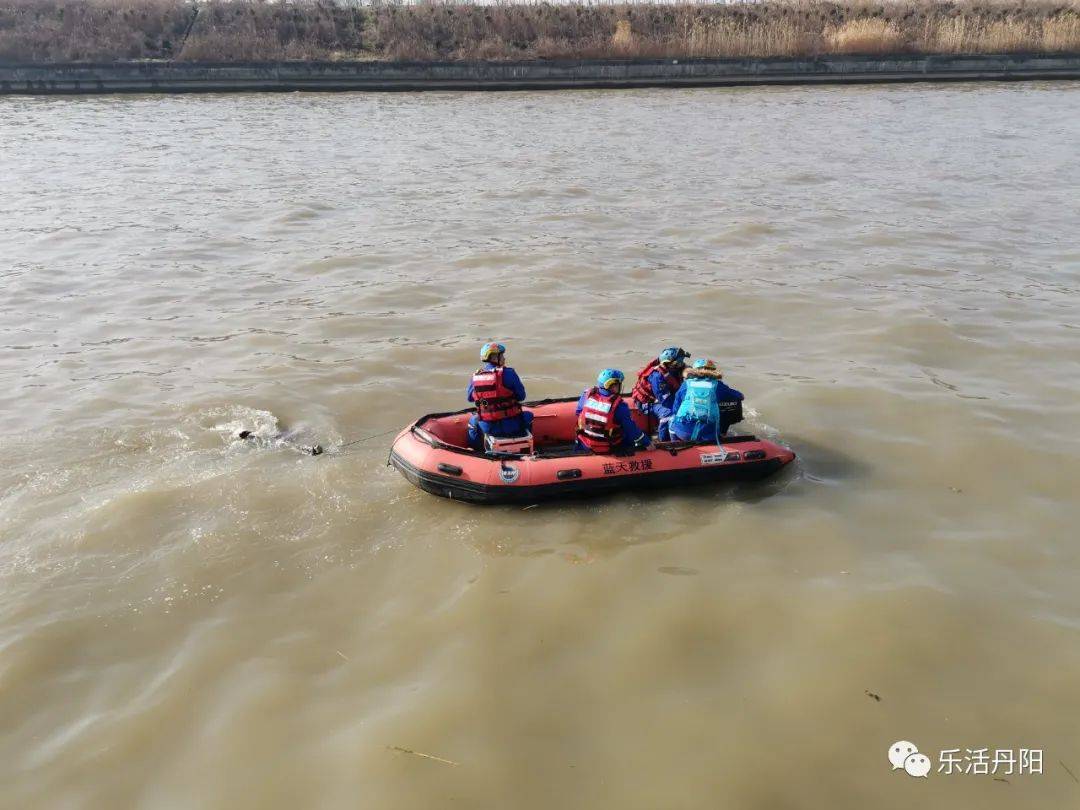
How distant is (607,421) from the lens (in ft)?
23.1

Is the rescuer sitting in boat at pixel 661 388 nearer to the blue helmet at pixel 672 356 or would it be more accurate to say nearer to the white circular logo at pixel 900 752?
the blue helmet at pixel 672 356

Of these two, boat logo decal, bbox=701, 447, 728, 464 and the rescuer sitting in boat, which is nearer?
boat logo decal, bbox=701, 447, 728, 464

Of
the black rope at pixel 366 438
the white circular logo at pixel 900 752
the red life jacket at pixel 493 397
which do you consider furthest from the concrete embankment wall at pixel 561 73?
the white circular logo at pixel 900 752

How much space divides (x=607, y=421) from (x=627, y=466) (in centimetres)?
42

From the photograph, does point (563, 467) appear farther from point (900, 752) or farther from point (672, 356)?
point (900, 752)

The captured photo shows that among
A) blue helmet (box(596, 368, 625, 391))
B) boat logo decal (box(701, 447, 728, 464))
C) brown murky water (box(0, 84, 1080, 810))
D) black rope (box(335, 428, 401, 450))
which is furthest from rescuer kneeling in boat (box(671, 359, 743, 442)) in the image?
black rope (box(335, 428, 401, 450))

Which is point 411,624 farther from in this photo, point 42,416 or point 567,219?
point 567,219

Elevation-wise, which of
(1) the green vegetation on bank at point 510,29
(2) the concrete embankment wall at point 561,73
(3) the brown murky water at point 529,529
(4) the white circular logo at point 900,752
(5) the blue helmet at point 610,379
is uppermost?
(1) the green vegetation on bank at point 510,29

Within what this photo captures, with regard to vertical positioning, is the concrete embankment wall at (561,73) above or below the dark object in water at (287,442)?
above

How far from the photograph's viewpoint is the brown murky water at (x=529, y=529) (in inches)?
181

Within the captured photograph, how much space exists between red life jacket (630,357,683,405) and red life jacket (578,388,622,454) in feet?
3.09

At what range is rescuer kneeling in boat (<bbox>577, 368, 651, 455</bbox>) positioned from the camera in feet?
23.0

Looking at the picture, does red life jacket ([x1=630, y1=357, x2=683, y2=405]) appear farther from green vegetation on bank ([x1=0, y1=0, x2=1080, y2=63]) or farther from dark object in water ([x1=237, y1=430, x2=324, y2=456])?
green vegetation on bank ([x1=0, y1=0, x2=1080, y2=63])

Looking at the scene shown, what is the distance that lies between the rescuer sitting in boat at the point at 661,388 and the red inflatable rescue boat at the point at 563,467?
64 cm
